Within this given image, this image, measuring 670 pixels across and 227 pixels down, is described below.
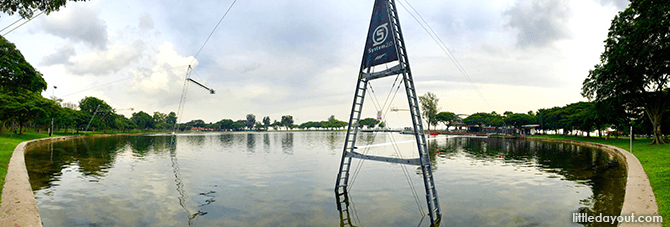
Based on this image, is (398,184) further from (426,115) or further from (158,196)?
(426,115)

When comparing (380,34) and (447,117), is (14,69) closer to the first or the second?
(380,34)

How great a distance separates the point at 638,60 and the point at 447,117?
10826cm

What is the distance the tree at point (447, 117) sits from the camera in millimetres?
141125

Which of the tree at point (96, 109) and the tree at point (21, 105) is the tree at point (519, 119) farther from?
the tree at point (96, 109)

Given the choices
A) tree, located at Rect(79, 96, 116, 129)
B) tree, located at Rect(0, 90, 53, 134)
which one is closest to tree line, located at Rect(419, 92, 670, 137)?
tree, located at Rect(0, 90, 53, 134)

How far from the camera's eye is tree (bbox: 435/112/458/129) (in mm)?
141125

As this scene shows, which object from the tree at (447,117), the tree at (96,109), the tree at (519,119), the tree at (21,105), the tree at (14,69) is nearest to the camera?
the tree at (14,69)

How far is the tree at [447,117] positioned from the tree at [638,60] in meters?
94.4

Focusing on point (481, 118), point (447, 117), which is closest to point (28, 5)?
point (447, 117)

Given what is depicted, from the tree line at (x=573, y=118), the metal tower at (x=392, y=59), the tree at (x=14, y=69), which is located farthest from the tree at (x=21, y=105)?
the tree line at (x=573, y=118)

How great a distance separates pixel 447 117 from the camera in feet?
463

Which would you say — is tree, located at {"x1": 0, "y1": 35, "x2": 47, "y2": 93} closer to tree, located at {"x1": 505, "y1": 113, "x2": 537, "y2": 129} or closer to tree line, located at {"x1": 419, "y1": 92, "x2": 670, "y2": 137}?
tree line, located at {"x1": 419, "y1": 92, "x2": 670, "y2": 137}

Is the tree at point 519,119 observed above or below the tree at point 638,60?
below

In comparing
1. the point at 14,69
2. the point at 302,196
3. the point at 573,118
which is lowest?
the point at 302,196
